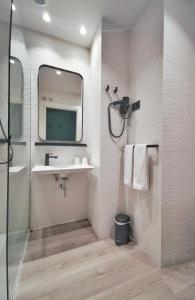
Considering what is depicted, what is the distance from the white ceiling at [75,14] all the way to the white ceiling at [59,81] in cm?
50

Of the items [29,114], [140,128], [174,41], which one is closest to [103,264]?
[140,128]

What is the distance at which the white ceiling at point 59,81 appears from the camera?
213 cm

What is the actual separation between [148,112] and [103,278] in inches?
63.4

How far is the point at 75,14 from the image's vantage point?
1.80 m

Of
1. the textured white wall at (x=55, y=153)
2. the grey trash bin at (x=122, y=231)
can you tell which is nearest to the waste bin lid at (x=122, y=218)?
the grey trash bin at (x=122, y=231)

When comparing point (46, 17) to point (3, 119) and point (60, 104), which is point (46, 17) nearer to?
point (60, 104)

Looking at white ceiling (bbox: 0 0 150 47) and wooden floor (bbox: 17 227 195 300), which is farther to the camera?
white ceiling (bbox: 0 0 150 47)

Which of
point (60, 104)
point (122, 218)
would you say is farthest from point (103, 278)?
point (60, 104)

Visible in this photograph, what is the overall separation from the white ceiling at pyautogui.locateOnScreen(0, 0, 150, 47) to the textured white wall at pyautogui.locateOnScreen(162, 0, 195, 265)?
19.8 inches

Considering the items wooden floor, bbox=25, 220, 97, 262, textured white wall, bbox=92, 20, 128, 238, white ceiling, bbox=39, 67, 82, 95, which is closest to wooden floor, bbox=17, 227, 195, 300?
wooden floor, bbox=25, 220, 97, 262

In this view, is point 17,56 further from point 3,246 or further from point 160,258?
point 160,258

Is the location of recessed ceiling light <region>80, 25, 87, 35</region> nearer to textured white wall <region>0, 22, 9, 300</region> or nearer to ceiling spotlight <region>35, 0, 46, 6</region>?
ceiling spotlight <region>35, 0, 46, 6</region>

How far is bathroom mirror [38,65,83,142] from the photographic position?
213 centimetres

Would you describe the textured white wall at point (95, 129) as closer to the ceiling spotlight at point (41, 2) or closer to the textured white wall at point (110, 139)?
the textured white wall at point (110, 139)
